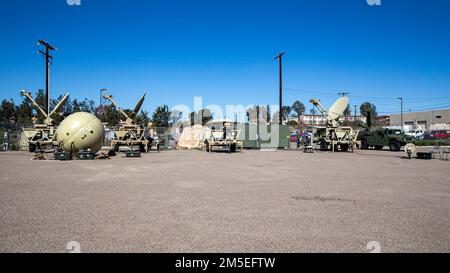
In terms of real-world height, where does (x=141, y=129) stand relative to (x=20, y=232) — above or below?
above

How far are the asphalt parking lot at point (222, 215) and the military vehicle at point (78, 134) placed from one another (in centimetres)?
758

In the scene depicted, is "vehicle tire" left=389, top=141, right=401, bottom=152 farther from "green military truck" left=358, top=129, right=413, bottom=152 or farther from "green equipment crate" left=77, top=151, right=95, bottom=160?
"green equipment crate" left=77, top=151, right=95, bottom=160

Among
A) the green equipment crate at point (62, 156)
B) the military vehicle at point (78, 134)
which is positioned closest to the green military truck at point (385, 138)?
the military vehicle at point (78, 134)

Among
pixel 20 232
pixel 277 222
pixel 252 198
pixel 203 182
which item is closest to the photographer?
pixel 20 232

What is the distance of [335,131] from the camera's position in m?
27.5

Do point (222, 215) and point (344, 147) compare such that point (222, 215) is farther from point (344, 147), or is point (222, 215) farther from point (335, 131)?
point (344, 147)

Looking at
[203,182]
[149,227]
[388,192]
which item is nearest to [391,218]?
[388,192]

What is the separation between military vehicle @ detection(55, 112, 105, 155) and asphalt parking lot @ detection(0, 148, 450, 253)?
7.58 metres

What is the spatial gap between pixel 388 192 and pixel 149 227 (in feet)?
21.0

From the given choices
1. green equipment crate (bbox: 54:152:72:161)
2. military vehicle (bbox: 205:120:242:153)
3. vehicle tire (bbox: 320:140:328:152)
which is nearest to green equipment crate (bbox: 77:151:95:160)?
green equipment crate (bbox: 54:152:72:161)

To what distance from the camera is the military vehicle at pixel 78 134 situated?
55.7 feet
